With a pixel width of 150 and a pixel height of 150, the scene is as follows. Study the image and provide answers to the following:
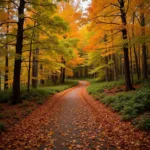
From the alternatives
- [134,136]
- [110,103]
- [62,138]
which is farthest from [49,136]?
[110,103]

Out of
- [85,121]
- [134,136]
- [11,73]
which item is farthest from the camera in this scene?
[11,73]

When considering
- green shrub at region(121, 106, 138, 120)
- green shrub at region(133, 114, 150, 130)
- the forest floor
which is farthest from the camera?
green shrub at region(121, 106, 138, 120)

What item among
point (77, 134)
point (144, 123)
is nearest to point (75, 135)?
point (77, 134)

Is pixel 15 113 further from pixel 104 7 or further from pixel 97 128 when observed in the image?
pixel 104 7

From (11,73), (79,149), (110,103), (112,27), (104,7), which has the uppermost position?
(104,7)

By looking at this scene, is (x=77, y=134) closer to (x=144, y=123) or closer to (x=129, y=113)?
(x=144, y=123)

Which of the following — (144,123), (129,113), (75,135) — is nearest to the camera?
(144,123)

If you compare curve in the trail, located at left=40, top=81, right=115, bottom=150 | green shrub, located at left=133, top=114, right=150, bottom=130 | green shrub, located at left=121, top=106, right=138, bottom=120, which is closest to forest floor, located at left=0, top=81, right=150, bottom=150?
curve in the trail, located at left=40, top=81, right=115, bottom=150

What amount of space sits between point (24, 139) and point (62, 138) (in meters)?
1.40

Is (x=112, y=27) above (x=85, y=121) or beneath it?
above

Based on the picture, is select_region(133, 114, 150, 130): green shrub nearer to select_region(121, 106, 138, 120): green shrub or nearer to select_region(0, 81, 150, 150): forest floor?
select_region(0, 81, 150, 150): forest floor

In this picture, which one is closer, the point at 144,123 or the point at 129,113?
the point at 144,123

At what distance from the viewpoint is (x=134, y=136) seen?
15.9 ft

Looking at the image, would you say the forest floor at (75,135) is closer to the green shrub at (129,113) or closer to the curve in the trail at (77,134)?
the curve in the trail at (77,134)
